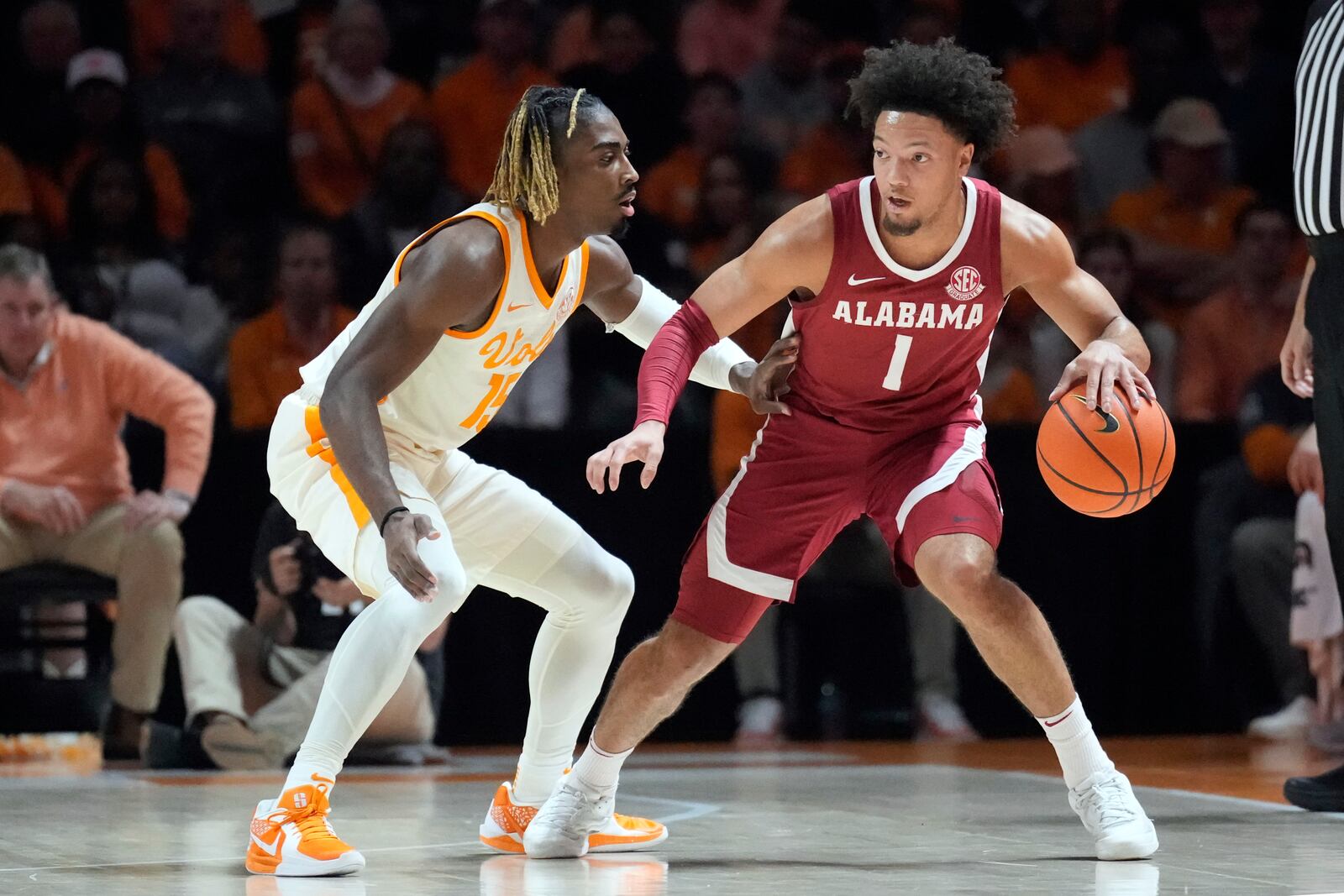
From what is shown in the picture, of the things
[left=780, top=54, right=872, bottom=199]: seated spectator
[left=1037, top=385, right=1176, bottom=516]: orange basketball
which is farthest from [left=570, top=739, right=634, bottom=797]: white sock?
[left=780, top=54, right=872, bottom=199]: seated spectator

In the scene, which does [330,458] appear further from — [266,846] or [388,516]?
[266,846]

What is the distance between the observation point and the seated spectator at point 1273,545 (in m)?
7.31

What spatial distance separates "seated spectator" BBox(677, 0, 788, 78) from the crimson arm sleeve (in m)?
5.05

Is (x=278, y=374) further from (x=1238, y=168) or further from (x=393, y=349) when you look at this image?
(x=1238, y=168)

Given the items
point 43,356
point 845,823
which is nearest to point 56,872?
point 845,823

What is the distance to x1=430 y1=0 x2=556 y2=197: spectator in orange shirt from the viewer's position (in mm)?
8367

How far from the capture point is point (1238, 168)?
29.7ft

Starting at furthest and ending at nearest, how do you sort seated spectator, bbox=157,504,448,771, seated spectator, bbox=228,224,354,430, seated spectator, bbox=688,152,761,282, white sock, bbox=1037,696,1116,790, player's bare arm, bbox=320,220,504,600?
seated spectator, bbox=688,152,761,282 → seated spectator, bbox=228,224,354,430 → seated spectator, bbox=157,504,448,771 → white sock, bbox=1037,696,1116,790 → player's bare arm, bbox=320,220,504,600

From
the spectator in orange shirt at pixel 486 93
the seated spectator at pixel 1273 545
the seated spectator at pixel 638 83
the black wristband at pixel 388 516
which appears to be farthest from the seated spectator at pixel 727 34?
the black wristband at pixel 388 516

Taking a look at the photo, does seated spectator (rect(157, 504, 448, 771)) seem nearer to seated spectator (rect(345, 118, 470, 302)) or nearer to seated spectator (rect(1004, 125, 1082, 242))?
seated spectator (rect(345, 118, 470, 302))

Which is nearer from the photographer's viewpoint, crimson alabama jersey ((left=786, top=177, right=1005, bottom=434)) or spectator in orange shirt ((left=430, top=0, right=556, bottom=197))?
crimson alabama jersey ((left=786, top=177, right=1005, bottom=434))

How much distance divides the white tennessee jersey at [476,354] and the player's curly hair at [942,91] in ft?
2.44

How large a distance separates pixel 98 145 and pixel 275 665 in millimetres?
2609

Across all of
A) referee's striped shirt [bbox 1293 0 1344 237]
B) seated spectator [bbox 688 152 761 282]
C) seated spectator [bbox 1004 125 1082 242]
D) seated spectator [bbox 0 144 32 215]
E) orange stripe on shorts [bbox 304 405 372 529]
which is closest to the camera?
orange stripe on shorts [bbox 304 405 372 529]
